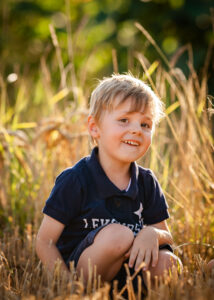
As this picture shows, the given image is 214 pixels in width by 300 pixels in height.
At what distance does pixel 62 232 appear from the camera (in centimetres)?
186

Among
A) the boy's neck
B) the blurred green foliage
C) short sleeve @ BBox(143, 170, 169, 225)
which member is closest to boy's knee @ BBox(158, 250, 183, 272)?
short sleeve @ BBox(143, 170, 169, 225)

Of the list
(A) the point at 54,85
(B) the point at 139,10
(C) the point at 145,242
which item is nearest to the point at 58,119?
(C) the point at 145,242

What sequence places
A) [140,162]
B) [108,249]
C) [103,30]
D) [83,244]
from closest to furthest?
[108,249], [83,244], [140,162], [103,30]

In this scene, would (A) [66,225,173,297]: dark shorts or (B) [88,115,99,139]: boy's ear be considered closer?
(A) [66,225,173,297]: dark shorts

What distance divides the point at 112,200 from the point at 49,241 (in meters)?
0.30

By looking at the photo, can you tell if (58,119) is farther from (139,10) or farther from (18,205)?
(139,10)

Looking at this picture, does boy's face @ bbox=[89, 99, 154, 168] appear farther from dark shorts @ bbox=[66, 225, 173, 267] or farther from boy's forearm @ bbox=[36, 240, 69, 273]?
boy's forearm @ bbox=[36, 240, 69, 273]

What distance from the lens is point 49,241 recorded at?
1739 mm

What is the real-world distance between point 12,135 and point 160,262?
145cm

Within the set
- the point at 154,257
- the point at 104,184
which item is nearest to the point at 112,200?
the point at 104,184

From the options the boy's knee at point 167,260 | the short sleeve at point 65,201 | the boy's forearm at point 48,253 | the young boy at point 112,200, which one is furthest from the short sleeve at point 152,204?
the boy's forearm at point 48,253

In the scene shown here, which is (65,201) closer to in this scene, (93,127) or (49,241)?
(49,241)

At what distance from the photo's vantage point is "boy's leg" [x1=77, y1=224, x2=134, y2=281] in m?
1.61

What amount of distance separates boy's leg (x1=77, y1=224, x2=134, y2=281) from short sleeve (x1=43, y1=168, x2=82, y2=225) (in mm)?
166
